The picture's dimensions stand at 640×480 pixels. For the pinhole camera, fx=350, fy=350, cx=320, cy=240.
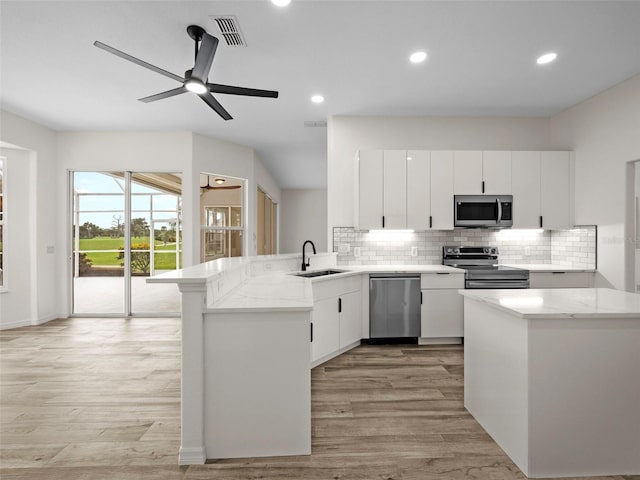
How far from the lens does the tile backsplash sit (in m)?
4.59

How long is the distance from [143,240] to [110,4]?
3664 mm

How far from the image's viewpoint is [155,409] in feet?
8.31

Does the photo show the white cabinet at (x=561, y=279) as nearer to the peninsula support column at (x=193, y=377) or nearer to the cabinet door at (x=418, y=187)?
the cabinet door at (x=418, y=187)

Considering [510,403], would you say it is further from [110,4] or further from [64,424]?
[110,4]

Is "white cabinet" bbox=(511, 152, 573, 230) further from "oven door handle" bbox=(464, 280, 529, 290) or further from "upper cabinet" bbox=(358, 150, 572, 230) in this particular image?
"oven door handle" bbox=(464, 280, 529, 290)

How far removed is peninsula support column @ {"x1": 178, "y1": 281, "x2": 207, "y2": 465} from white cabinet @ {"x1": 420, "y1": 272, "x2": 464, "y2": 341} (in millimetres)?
2776

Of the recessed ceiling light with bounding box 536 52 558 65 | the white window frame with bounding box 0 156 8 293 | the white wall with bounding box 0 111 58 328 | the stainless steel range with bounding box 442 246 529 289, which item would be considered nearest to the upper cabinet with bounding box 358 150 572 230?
the stainless steel range with bounding box 442 246 529 289

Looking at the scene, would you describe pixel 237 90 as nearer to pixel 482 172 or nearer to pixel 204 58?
pixel 204 58

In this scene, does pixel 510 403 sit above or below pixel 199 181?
below

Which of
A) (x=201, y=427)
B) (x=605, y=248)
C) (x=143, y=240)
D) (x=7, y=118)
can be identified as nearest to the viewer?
(x=201, y=427)

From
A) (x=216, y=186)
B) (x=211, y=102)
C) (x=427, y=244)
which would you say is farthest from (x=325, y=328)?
(x=216, y=186)

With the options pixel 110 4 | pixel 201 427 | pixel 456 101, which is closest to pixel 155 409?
pixel 201 427

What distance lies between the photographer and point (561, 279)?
158 inches

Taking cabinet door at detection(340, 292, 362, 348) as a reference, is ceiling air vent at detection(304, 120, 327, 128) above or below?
above
